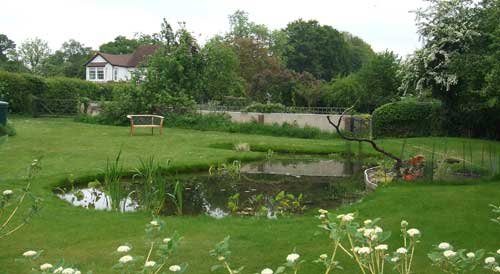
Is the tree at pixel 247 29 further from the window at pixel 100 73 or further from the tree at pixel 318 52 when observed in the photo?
the window at pixel 100 73

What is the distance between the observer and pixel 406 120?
21516 millimetres

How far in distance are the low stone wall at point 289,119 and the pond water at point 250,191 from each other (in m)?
7.88

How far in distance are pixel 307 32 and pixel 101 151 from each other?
4906cm

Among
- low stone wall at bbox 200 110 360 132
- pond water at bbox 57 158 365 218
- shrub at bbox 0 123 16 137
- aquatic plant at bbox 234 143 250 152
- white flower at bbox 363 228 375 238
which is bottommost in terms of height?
pond water at bbox 57 158 365 218

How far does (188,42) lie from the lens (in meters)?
25.5

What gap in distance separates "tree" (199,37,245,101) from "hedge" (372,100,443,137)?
30.1ft

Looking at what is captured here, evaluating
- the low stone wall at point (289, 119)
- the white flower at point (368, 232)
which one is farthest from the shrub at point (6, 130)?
the white flower at point (368, 232)

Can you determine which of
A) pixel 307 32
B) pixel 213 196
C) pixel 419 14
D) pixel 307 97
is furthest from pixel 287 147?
pixel 307 32

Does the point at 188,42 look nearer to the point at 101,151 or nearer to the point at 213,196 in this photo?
the point at 101,151

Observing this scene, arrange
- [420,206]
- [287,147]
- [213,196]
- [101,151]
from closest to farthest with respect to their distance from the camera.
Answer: [420,206], [213,196], [101,151], [287,147]

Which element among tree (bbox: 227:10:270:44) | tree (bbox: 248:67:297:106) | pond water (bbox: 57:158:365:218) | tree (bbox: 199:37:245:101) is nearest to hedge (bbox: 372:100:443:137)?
pond water (bbox: 57:158:365:218)

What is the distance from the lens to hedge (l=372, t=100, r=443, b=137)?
21.4m

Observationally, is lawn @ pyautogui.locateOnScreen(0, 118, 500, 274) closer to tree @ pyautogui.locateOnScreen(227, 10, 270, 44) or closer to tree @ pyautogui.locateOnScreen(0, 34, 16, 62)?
tree @ pyautogui.locateOnScreen(227, 10, 270, 44)

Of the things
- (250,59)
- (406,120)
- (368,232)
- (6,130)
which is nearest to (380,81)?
(406,120)
